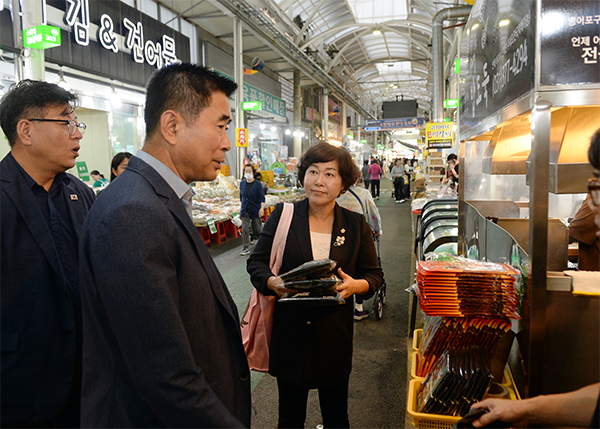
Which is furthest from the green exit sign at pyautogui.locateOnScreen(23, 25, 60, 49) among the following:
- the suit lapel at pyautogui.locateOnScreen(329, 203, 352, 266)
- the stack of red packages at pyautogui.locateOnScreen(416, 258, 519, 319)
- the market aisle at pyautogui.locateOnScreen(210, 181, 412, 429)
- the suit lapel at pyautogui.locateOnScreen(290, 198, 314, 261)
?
the stack of red packages at pyautogui.locateOnScreen(416, 258, 519, 319)

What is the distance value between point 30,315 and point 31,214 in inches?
16.1

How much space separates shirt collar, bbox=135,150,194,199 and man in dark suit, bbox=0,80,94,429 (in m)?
0.85

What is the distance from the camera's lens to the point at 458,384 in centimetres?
169

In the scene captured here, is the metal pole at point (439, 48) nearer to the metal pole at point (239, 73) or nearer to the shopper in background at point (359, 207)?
the metal pole at point (239, 73)

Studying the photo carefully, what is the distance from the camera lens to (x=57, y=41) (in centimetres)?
608

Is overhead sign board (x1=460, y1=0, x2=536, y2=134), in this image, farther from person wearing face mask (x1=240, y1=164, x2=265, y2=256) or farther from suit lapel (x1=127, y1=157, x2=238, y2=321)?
person wearing face mask (x1=240, y1=164, x2=265, y2=256)

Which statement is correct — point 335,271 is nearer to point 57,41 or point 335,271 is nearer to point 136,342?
point 136,342

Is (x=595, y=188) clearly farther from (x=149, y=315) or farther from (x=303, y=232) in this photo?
(x=303, y=232)

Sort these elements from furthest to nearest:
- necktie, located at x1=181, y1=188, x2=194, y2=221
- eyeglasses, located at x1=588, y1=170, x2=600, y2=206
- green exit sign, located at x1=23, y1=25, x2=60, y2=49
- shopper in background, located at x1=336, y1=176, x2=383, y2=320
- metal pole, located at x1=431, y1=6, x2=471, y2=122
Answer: metal pole, located at x1=431, y1=6, x2=471, y2=122, green exit sign, located at x1=23, y1=25, x2=60, y2=49, shopper in background, located at x1=336, y1=176, x2=383, y2=320, necktie, located at x1=181, y1=188, x2=194, y2=221, eyeglasses, located at x1=588, y1=170, x2=600, y2=206

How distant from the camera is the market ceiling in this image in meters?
Answer: 13.8

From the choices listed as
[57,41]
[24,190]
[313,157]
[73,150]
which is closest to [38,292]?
[24,190]

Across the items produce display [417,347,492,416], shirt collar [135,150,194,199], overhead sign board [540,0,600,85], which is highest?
overhead sign board [540,0,600,85]

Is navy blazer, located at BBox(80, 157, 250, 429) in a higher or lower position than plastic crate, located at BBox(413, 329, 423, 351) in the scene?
higher

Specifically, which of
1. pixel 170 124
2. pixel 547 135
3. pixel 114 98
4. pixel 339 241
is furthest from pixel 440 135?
pixel 170 124
